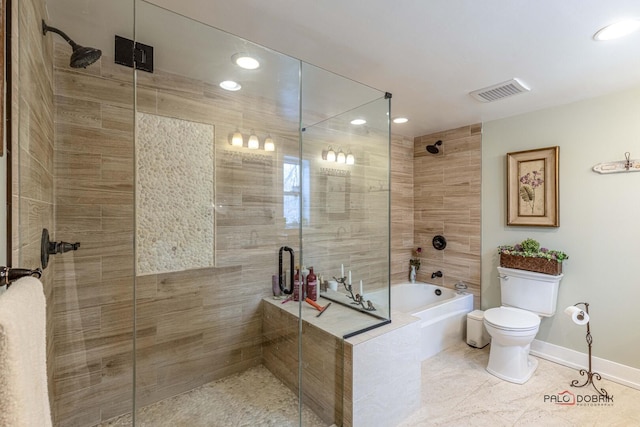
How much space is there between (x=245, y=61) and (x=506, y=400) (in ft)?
10.2

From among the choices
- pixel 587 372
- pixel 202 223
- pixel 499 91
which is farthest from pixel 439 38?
pixel 587 372

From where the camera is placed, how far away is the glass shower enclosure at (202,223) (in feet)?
5.74

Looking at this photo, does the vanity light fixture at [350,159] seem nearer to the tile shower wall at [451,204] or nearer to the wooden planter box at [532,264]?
the tile shower wall at [451,204]

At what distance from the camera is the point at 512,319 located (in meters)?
2.46

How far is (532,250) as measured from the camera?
278cm

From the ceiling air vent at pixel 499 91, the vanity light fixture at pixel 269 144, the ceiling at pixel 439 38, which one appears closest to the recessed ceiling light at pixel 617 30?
the ceiling at pixel 439 38

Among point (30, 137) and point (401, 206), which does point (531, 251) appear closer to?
point (401, 206)

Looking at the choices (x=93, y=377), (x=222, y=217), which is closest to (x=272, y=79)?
(x=222, y=217)

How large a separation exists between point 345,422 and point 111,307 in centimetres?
167

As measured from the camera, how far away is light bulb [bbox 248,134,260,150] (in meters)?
2.47

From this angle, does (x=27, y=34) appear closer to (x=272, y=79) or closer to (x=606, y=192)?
(x=272, y=79)

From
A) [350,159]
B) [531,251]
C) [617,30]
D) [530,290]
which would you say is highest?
[617,30]

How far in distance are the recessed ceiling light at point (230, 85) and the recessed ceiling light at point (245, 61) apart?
0.70 feet

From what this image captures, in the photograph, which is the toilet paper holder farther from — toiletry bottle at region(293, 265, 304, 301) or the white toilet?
toiletry bottle at region(293, 265, 304, 301)
